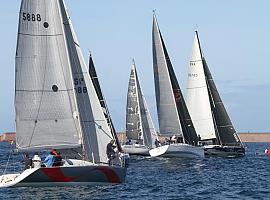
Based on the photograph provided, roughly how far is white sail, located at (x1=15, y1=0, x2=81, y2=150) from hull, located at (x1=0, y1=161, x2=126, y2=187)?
1.70 m

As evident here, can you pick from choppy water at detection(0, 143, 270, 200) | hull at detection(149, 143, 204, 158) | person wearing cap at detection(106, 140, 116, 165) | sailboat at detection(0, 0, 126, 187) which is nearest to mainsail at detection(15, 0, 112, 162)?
sailboat at detection(0, 0, 126, 187)

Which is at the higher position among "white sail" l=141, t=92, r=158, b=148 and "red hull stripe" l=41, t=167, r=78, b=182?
"white sail" l=141, t=92, r=158, b=148

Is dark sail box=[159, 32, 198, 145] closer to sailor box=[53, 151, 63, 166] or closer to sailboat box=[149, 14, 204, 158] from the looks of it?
sailboat box=[149, 14, 204, 158]

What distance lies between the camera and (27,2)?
32.9m

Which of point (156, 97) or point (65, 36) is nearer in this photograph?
point (65, 36)

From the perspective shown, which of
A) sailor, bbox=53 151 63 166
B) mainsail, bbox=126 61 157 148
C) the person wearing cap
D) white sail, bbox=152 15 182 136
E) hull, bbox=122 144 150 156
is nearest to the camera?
sailor, bbox=53 151 63 166

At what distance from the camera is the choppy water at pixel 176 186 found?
99.6ft

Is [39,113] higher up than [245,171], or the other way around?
[39,113]

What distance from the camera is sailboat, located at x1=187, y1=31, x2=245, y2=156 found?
64125 mm

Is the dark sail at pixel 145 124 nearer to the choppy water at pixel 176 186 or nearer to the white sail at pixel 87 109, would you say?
the choppy water at pixel 176 186

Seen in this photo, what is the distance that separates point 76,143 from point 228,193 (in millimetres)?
6878

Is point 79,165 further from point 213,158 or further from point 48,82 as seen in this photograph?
point 213,158

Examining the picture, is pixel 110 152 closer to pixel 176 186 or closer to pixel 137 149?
pixel 176 186

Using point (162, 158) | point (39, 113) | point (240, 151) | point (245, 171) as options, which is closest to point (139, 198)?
point (39, 113)
